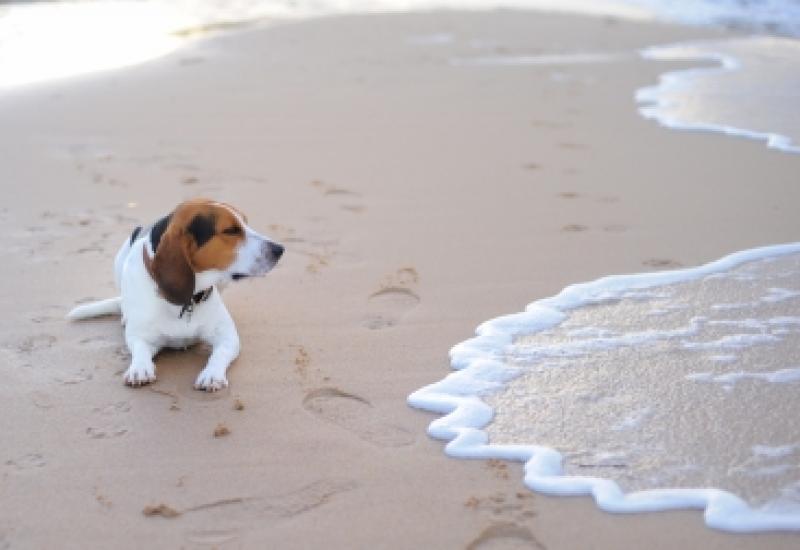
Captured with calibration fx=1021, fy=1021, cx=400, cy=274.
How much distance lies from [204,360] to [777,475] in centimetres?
253

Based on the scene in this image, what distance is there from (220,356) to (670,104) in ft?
19.5

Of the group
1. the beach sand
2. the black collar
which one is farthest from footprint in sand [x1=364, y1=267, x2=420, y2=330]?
the black collar

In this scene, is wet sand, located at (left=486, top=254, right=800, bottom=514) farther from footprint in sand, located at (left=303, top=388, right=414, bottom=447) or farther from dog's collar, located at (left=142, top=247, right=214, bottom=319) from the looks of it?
dog's collar, located at (left=142, top=247, right=214, bottom=319)

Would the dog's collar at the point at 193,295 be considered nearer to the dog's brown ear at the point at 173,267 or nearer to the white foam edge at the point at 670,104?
the dog's brown ear at the point at 173,267

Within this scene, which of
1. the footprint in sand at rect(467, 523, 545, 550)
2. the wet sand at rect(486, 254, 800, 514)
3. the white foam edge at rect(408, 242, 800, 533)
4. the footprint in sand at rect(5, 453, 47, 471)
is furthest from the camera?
the footprint in sand at rect(5, 453, 47, 471)

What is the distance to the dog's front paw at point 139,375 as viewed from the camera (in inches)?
173

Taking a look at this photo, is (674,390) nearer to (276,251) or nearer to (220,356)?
(276,251)

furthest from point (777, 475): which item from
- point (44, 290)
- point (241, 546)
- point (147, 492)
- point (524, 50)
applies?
point (524, 50)

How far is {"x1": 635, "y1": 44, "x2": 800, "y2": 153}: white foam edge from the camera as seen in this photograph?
7871 millimetres

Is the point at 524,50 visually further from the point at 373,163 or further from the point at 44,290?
the point at 44,290

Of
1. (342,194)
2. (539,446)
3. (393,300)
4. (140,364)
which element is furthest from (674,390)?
(342,194)

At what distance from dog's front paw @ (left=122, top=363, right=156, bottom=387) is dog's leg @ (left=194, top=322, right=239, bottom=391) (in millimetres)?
200

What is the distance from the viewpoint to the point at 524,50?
1176 centimetres

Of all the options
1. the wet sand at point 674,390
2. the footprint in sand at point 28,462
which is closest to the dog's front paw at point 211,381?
the footprint in sand at point 28,462
